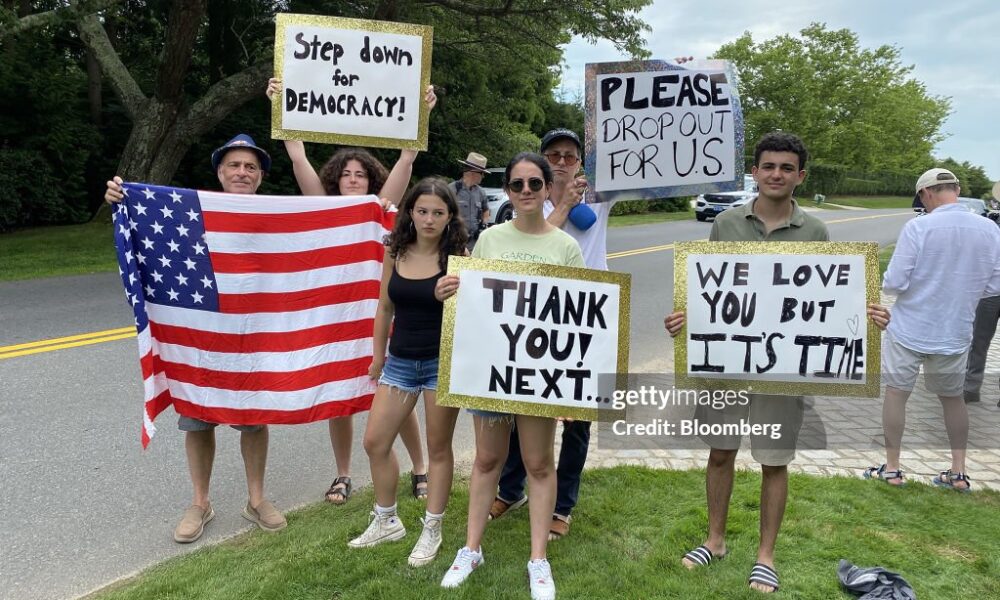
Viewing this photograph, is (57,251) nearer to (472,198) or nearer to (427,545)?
(472,198)

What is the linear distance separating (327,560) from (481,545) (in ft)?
2.41

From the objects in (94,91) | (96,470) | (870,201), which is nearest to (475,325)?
(96,470)

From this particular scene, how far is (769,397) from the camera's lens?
290 cm

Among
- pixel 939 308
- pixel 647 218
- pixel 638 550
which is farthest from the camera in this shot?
pixel 647 218

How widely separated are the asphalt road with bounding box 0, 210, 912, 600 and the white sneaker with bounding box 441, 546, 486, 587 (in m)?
1.06

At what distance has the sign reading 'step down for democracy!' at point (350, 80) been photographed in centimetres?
358

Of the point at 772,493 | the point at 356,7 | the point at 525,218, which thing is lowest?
the point at 772,493

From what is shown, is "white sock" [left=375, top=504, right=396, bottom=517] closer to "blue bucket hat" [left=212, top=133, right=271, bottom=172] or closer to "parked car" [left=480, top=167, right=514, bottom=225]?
"blue bucket hat" [left=212, top=133, right=271, bottom=172]

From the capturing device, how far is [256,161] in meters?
3.64

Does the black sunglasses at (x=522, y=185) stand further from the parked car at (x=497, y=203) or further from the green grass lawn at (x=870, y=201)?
the green grass lawn at (x=870, y=201)

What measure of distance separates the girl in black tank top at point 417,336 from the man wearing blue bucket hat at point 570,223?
528 millimetres

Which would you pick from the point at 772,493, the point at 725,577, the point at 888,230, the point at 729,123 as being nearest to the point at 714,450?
the point at 772,493

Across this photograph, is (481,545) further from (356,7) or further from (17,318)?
(356,7)

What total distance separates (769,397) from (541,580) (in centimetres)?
129
